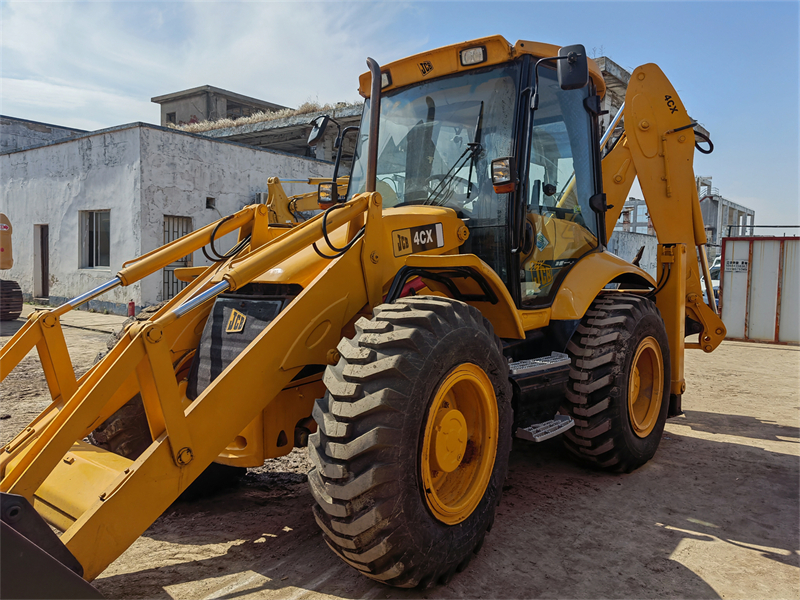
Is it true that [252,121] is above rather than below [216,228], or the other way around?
above

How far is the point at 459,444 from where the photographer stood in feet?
10.1

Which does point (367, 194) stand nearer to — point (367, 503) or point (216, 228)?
point (216, 228)

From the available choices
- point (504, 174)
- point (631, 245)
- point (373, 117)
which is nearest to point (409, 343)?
point (373, 117)

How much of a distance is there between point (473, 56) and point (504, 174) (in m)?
0.93

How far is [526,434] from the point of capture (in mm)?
3785

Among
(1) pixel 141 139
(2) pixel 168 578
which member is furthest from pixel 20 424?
(1) pixel 141 139

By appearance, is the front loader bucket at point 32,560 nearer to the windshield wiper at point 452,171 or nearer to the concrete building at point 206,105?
Result: the windshield wiper at point 452,171

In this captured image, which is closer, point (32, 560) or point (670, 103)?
point (32, 560)

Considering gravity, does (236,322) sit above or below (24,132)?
below

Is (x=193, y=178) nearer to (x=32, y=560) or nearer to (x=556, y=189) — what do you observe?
(x=556, y=189)

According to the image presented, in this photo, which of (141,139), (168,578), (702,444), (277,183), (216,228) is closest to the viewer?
(168,578)

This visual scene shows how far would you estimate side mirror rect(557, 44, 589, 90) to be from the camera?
3449 mm

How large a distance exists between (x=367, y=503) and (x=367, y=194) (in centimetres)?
163

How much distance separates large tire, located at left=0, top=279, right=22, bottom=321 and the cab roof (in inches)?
465
